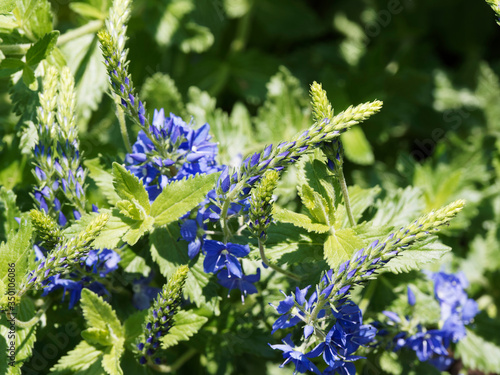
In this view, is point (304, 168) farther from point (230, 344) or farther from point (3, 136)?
point (3, 136)

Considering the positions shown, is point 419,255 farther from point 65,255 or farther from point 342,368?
point 65,255

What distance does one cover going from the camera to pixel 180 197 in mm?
1817

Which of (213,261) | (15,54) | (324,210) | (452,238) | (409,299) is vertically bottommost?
(452,238)

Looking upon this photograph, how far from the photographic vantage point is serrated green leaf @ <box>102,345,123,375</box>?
1.83 meters

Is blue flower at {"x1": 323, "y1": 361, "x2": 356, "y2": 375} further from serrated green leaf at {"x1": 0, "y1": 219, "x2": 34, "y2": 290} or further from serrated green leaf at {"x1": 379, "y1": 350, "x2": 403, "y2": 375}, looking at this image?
serrated green leaf at {"x1": 0, "y1": 219, "x2": 34, "y2": 290}

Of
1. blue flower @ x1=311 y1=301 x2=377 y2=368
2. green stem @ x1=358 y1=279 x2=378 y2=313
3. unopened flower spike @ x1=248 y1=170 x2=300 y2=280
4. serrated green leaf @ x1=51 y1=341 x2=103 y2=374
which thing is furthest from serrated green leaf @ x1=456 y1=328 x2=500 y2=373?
serrated green leaf @ x1=51 y1=341 x2=103 y2=374

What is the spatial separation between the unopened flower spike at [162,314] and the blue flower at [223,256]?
16 cm

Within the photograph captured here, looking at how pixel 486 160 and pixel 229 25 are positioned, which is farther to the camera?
pixel 229 25

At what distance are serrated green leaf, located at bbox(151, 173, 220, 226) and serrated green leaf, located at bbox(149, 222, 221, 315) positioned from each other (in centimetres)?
12

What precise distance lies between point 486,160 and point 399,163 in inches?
22.2

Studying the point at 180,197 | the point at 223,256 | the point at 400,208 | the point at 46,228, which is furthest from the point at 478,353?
the point at 46,228

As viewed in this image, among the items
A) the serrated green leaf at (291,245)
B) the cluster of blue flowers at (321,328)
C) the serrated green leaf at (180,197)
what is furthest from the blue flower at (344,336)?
the serrated green leaf at (180,197)

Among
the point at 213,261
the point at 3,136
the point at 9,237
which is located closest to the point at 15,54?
the point at 3,136

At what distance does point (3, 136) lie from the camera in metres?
2.60
